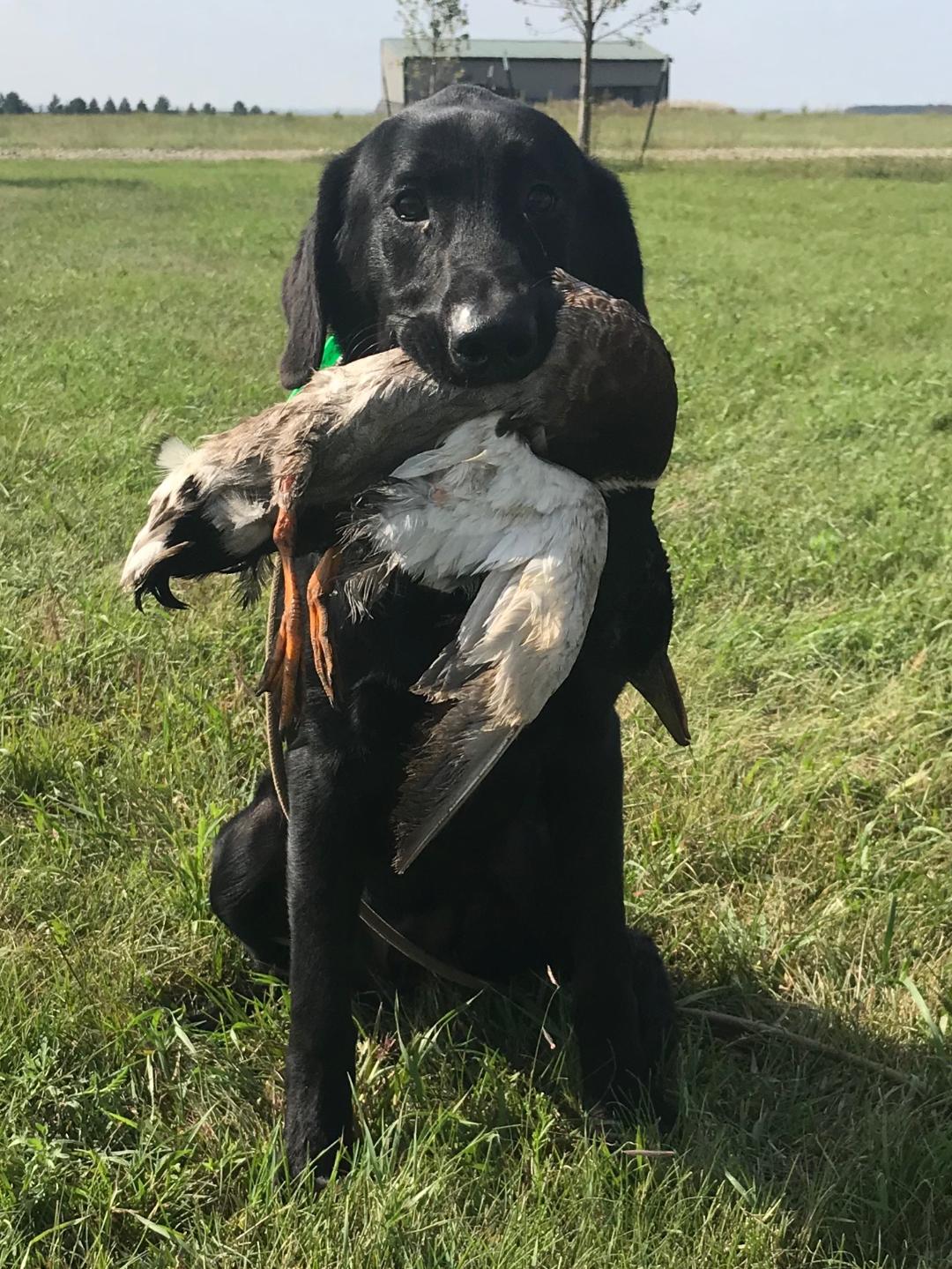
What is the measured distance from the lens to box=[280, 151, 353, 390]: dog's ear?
2.11 metres

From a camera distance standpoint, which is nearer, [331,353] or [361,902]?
[361,902]

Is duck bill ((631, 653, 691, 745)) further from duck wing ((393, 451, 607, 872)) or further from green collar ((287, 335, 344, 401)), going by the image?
green collar ((287, 335, 344, 401))

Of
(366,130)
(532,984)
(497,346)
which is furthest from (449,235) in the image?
(366,130)

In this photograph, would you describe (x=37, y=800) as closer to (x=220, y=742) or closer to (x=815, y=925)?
(x=220, y=742)

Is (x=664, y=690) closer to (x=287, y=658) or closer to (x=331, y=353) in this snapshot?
(x=287, y=658)

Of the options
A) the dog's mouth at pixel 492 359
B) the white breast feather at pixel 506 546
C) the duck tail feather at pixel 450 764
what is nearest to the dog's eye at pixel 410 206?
the dog's mouth at pixel 492 359

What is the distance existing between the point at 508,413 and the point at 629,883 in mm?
1394

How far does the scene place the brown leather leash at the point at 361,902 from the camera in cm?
189

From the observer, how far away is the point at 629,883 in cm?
261

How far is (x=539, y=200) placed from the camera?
1.99 meters

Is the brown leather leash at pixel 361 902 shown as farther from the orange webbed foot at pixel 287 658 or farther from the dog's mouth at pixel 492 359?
the dog's mouth at pixel 492 359

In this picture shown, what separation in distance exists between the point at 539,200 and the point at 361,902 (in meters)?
1.25

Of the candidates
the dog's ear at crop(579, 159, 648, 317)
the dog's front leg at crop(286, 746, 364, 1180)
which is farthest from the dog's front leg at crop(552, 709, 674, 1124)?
the dog's ear at crop(579, 159, 648, 317)

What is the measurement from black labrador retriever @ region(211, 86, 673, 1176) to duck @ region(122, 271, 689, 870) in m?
0.07
